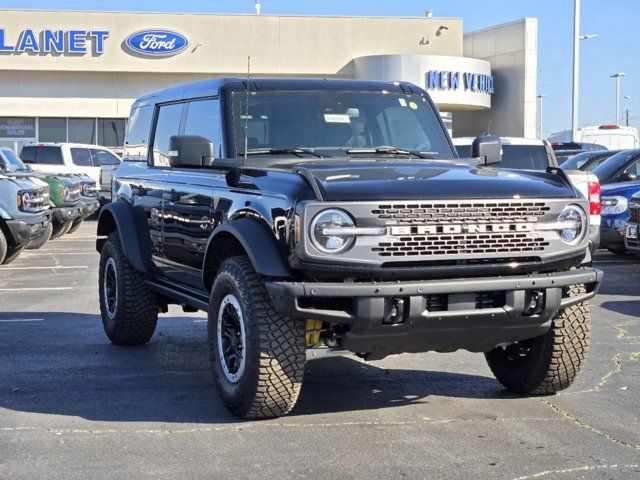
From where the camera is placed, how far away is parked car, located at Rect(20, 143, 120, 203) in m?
26.0

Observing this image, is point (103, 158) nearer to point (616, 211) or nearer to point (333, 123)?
point (616, 211)

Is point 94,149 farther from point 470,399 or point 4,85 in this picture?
point 470,399

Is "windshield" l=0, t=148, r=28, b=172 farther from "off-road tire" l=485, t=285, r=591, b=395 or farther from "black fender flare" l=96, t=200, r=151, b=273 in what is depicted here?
"off-road tire" l=485, t=285, r=591, b=395

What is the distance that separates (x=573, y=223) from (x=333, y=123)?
1.93m

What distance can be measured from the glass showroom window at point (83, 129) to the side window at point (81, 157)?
15053 mm

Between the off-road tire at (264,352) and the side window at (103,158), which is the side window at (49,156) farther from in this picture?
the off-road tire at (264,352)

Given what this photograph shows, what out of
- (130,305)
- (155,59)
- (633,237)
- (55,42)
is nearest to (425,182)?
(130,305)

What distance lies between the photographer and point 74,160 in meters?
26.8

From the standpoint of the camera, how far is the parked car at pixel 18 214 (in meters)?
14.7

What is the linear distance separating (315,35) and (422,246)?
38.1 metres

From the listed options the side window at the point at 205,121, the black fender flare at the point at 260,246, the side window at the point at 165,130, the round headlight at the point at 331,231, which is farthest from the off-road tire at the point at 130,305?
the round headlight at the point at 331,231

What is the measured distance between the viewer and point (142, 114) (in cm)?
866

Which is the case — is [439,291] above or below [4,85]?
below

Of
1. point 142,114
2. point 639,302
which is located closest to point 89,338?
point 142,114
